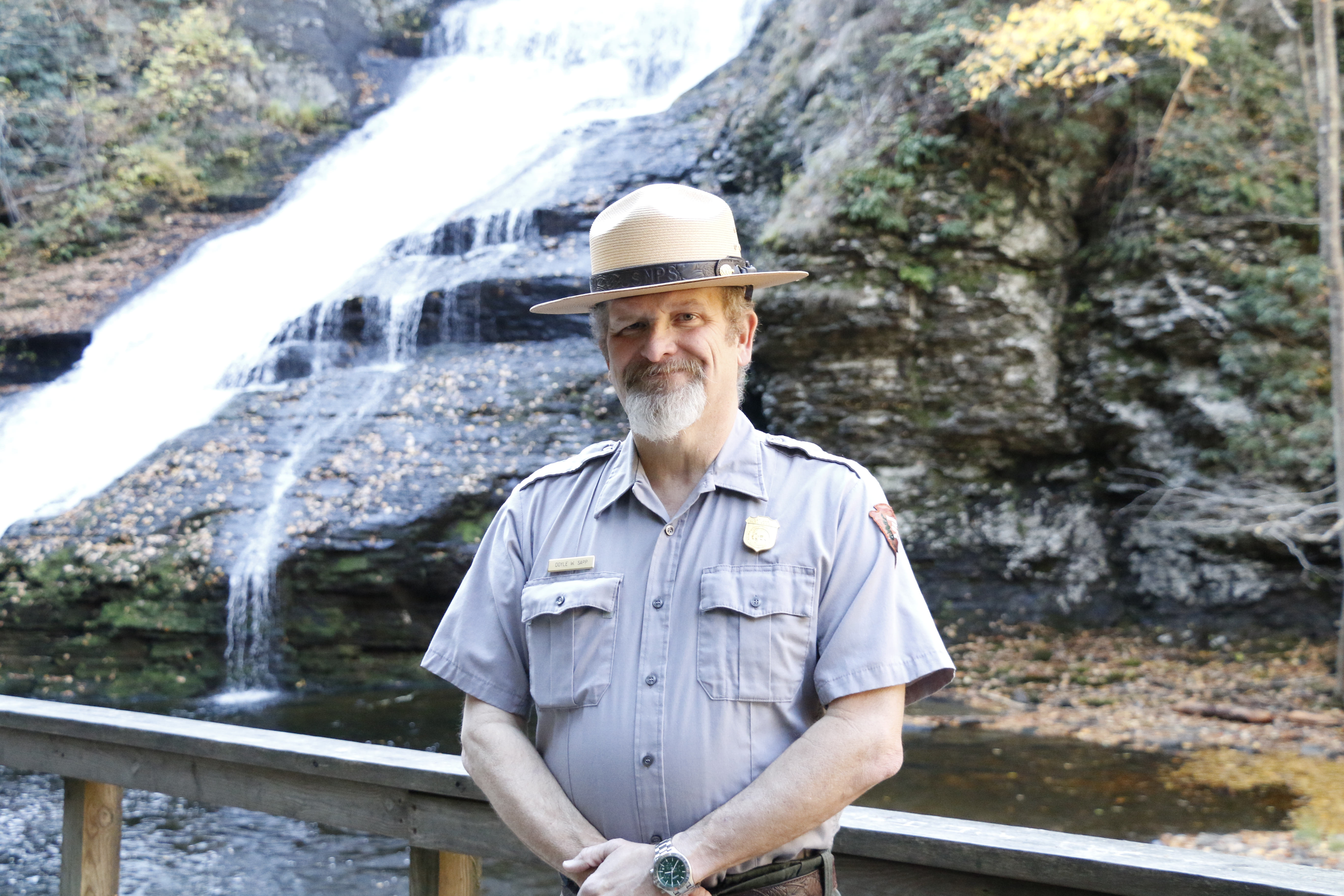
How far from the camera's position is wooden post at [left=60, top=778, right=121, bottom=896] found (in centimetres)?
278

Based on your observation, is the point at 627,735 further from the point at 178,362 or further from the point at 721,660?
the point at 178,362

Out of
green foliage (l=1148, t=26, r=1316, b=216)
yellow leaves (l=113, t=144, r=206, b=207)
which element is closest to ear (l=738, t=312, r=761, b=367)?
green foliage (l=1148, t=26, r=1316, b=216)

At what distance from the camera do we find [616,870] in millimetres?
1530

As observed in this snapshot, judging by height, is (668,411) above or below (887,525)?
above

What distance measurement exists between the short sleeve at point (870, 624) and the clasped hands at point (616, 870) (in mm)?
376

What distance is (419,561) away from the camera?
10391mm

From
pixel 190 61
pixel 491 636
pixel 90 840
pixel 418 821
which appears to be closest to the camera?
pixel 491 636

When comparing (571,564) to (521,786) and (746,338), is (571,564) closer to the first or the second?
(521,786)

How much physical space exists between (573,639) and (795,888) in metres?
0.55

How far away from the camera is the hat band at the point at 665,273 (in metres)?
1.77

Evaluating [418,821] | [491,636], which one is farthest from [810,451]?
[418,821]

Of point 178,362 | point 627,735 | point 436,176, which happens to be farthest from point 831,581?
point 436,176

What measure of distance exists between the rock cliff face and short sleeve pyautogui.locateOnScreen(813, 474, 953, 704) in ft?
29.6

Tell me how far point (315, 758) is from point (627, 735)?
3.62ft
